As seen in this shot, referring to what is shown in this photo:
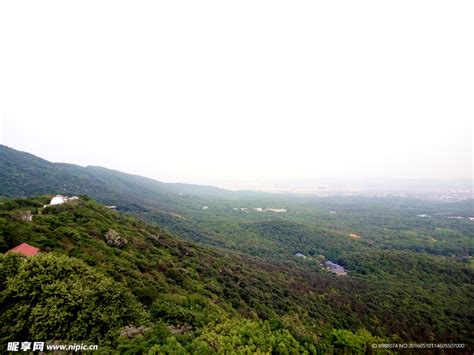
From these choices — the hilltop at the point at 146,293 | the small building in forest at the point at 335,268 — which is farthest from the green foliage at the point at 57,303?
the small building in forest at the point at 335,268

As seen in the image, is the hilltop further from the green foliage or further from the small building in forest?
the small building in forest

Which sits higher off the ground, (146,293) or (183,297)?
(146,293)

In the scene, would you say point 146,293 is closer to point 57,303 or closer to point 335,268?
point 57,303

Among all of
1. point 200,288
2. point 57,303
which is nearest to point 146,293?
point 57,303

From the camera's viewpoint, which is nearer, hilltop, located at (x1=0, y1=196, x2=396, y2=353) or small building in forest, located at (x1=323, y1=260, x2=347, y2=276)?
hilltop, located at (x1=0, y1=196, x2=396, y2=353)

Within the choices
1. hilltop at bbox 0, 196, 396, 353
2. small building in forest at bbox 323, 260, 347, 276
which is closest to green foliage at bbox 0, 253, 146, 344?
hilltop at bbox 0, 196, 396, 353

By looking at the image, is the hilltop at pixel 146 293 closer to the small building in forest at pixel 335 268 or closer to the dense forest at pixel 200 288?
the dense forest at pixel 200 288

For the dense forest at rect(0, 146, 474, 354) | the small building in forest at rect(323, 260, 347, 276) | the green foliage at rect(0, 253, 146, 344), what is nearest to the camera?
the green foliage at rect(0, 253, 146, 344)

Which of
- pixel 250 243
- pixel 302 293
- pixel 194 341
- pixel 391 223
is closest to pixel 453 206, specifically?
pixel 391 223

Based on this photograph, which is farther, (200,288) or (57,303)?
(200,288)

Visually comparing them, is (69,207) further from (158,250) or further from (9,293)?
(9,293)

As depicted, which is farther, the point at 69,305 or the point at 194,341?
the point at 194,341
